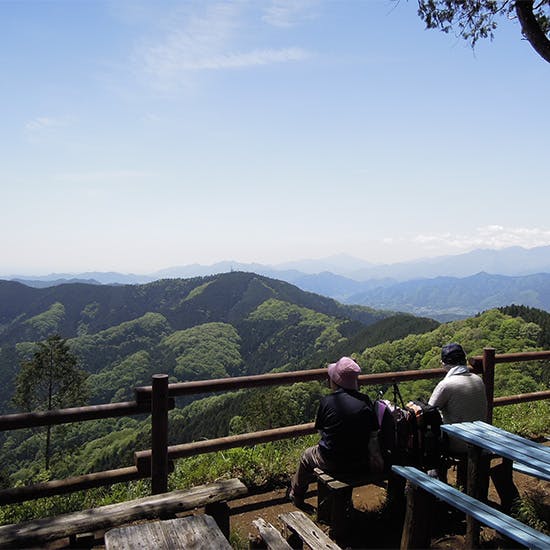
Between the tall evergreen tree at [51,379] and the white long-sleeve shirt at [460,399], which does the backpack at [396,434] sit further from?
the tall evergreen tree at [51,379]

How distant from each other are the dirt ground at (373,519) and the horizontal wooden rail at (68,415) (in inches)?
54.4

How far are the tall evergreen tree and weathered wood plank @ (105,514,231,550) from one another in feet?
78.1

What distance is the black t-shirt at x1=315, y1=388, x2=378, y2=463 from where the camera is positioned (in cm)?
375

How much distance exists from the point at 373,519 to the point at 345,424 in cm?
102

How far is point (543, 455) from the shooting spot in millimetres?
3336

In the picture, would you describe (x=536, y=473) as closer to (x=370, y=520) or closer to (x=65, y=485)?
(x=370, y=520)

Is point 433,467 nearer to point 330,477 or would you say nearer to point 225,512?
point 330,477

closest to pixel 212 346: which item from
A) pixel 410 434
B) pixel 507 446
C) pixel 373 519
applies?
pixel 373 519

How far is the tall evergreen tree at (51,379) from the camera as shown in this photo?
932 inches

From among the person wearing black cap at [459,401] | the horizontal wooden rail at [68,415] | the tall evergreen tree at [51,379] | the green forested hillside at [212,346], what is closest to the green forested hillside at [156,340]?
the green forested hillside at [212,346]

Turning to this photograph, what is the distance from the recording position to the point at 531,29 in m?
5.64

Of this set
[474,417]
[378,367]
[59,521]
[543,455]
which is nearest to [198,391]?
[59,521]

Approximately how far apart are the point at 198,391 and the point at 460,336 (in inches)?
1031

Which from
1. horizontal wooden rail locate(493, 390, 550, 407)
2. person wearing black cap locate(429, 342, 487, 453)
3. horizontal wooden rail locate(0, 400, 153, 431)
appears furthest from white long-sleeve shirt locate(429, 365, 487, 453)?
horizontal wooden rail locate(0, 400, 153, 431)
